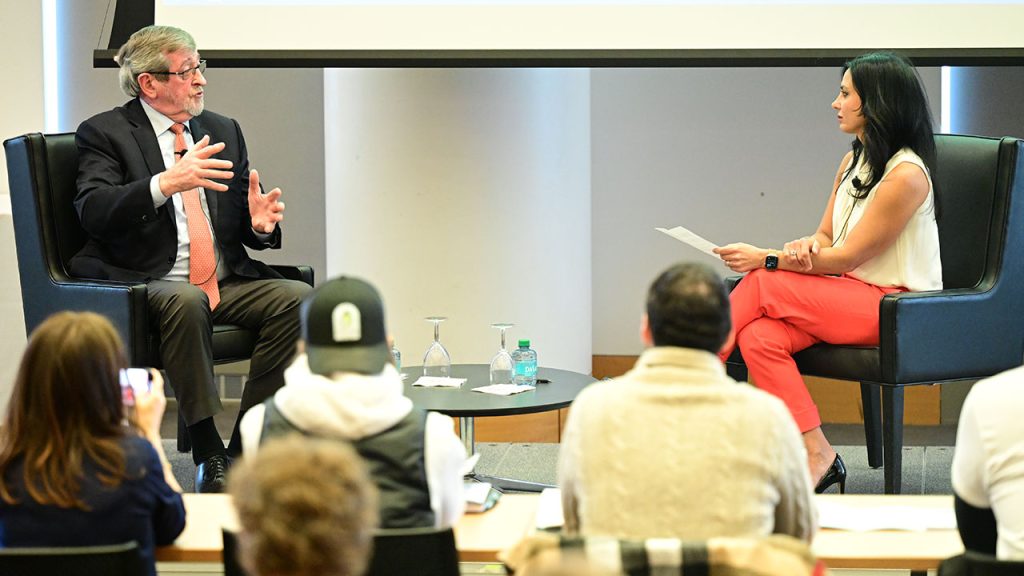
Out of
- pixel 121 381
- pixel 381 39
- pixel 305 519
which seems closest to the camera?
pixel 305 519

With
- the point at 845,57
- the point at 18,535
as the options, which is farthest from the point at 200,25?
the point at 18,535

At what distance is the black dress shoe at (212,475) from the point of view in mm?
3582

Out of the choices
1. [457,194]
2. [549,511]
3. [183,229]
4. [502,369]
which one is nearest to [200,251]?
[183,229]

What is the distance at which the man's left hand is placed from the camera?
4.05 meters

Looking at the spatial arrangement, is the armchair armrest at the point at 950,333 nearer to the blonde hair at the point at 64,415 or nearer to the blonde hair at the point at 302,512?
the blonde hair at the point at 64,415

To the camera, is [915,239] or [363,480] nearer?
[363,480]

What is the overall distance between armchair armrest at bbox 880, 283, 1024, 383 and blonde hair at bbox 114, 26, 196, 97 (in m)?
2.35

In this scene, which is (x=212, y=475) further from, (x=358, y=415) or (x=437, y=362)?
(x=358, y=415)

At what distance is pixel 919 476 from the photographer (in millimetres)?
4117

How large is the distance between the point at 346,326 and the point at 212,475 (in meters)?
1.80

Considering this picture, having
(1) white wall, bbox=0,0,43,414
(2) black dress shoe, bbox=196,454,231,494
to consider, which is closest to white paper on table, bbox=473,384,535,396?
(2) black dress shoe, bbox=196,454,231,494

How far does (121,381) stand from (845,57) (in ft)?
10.0

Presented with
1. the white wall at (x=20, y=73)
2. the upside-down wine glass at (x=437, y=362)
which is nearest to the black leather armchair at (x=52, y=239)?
the upside-down wine glass at (x=437, y=362)

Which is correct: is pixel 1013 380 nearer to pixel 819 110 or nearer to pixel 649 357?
pixel 649 357
